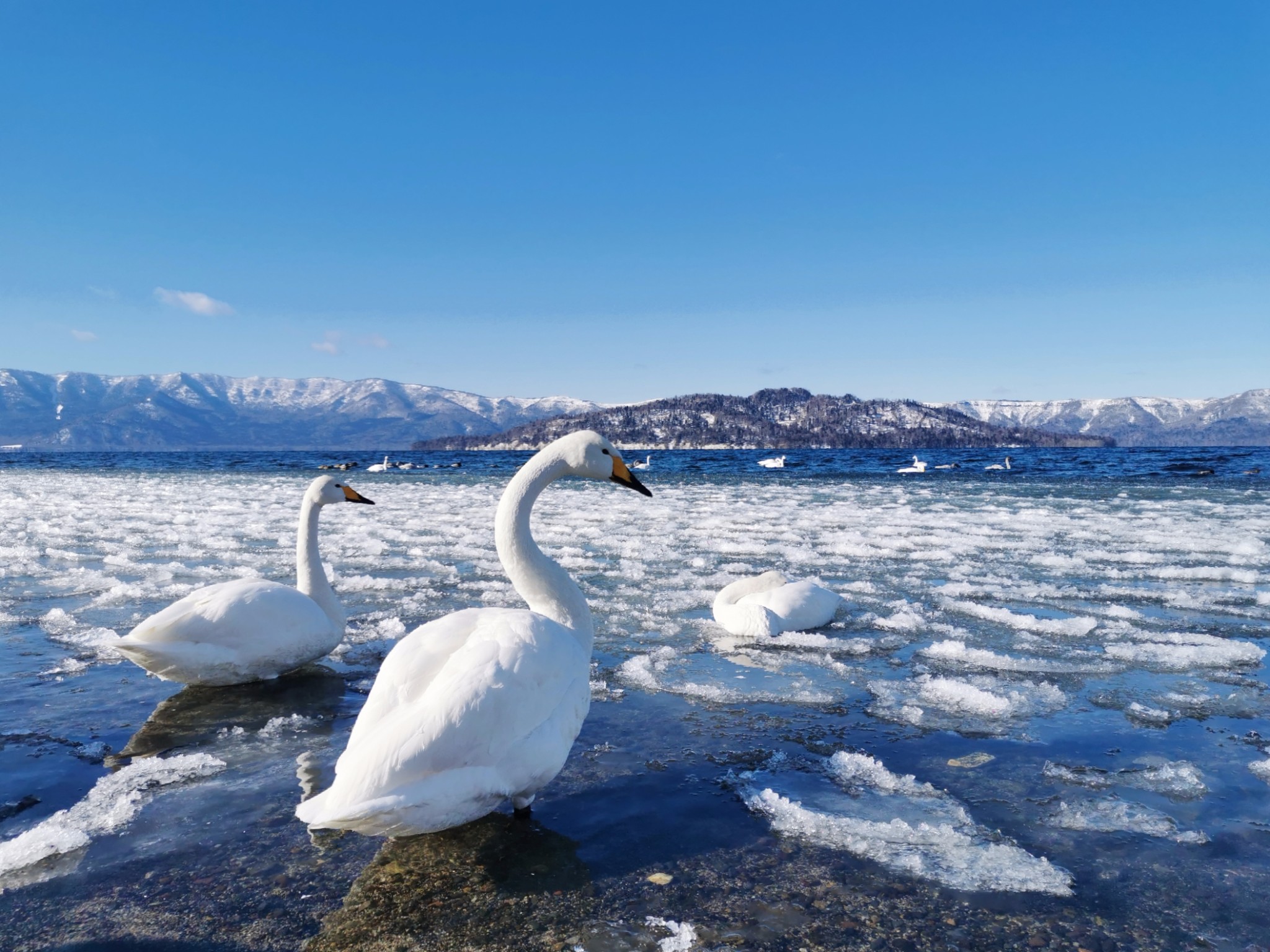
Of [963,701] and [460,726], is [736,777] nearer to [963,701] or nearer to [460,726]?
[460,726]

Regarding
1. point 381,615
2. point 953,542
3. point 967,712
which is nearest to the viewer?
point 967,712

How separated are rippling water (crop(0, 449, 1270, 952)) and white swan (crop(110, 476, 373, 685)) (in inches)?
10.1

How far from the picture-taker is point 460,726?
290 cm

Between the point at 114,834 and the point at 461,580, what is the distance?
6228 millimetres

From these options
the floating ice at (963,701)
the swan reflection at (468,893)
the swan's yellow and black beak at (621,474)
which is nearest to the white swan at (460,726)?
the swan reflection at (468,893)

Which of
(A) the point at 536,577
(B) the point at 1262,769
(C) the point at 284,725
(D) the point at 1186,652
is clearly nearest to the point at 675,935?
(A) the point at 536,577

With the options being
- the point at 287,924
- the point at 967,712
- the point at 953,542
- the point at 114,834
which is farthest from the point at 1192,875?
the point at 953,542

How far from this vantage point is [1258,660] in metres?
6.11

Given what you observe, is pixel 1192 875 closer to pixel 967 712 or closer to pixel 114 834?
pixel 967 712

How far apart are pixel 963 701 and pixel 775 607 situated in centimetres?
208

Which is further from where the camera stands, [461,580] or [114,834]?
[461,580]

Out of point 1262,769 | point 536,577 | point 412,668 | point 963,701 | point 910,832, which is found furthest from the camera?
point 963,701

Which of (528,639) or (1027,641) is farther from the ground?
(528,639)

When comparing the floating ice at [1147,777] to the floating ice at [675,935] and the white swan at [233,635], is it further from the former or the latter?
the white swan at [233,635]
